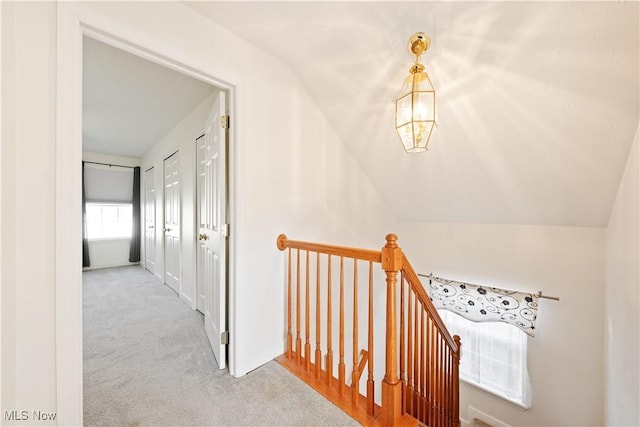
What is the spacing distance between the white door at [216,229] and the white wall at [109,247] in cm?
437

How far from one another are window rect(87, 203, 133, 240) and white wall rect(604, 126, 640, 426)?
7.22 m

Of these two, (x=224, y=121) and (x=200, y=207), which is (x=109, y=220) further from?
(x=224, y=121)

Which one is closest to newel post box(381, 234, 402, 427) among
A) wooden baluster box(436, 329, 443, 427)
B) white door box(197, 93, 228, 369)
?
wooden baluster box(436, 329, 443, 427)

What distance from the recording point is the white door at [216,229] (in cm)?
183

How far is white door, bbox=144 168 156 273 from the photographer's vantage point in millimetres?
4695

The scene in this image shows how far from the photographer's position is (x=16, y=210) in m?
1.01

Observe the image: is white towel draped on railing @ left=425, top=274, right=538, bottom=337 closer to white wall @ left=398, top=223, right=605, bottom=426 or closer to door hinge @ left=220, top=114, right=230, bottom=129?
white wall @ left=398, top=223, right=605, bottom=426

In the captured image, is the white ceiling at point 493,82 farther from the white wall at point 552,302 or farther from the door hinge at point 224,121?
the door hinge at point 224,121

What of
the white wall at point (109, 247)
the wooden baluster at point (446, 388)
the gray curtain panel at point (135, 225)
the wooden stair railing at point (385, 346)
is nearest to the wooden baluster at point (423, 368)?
the wooden stair railing at point (385, 346)

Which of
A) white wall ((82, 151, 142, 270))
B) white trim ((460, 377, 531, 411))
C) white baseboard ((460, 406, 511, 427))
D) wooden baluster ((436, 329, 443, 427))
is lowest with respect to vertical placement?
white baseboard ((460, 406, 511, 427))

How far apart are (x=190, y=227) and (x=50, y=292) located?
2.28 m

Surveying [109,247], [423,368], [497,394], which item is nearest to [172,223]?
[109,247]

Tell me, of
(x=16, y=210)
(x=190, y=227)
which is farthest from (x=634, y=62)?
(x=190, y=227)

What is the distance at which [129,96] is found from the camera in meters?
2.76
